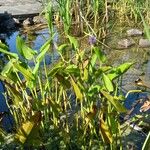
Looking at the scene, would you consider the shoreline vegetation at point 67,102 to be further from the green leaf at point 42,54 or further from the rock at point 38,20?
the rock at point 38,20

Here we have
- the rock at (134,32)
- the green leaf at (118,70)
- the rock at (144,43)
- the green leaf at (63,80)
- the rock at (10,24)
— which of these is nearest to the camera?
the green leaf at (118,70)

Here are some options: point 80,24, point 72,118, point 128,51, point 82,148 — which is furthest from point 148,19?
point 82,148

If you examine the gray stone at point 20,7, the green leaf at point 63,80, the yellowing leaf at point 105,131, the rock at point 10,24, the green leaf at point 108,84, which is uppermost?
the green leaf at point 108,84

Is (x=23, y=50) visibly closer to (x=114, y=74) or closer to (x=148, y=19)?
(x=114, y=74)

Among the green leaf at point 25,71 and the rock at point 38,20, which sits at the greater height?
the green leaf at point 25,71

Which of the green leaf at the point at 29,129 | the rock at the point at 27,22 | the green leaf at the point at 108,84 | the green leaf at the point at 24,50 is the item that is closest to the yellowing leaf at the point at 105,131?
the green leaf at the point at 108,84

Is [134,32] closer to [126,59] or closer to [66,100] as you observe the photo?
[126,59]

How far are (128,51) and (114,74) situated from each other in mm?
2699

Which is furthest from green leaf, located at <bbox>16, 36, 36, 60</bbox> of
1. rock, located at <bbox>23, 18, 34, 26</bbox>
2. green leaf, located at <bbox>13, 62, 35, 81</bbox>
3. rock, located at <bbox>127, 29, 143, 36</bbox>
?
rock, located at <bbox>23, 18, 34, 26</bbox>

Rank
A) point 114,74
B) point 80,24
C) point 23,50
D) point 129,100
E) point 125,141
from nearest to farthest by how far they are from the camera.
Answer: point 114,74
point 23,50
point 125,141
point 129,100
point 80,24

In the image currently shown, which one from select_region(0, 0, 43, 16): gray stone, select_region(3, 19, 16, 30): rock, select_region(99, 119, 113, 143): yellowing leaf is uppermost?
select_region(99, 119, 113, 143): yellowing leaf

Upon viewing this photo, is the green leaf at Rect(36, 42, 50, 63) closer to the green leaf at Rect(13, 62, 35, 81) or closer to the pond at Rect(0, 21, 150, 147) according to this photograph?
the green leaf at Rect(13, 62, 35, 81)

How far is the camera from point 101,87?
196 cm

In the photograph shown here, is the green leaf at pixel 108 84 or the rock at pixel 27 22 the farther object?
the rock at pixel 27 22
